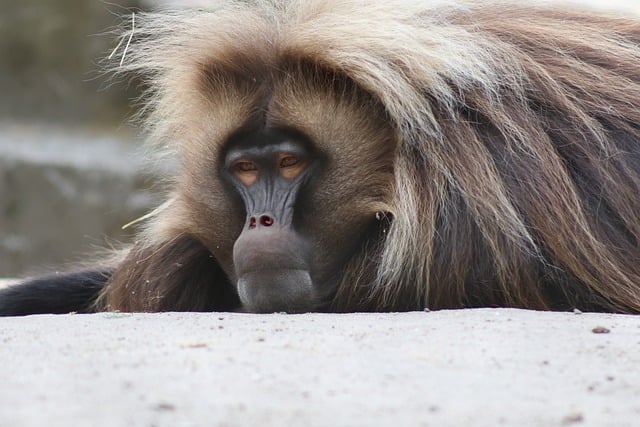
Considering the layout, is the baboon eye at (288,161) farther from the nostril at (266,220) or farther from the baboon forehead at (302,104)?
the nostril at (266,220)

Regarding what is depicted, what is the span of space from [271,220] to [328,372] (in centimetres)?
159

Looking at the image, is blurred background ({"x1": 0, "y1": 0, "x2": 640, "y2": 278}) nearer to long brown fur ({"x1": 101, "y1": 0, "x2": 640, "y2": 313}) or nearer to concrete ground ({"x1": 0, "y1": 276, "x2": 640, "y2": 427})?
long brown fur ({"x1": 101, "y1": 0, "x2": 640, "y2": 313})

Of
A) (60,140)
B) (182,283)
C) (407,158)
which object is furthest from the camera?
Answer: (60,140)

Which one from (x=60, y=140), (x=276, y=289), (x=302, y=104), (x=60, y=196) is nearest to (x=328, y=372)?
(x=276, y=289)

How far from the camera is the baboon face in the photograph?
4273 millimetres

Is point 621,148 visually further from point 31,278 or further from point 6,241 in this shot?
point 6,241

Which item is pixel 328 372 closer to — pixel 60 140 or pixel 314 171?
pixel 314 171

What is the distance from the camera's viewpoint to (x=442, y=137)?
419 cm

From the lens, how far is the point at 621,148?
4.25 metres

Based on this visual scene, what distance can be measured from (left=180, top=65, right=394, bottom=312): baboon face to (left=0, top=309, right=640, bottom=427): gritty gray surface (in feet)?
2.35

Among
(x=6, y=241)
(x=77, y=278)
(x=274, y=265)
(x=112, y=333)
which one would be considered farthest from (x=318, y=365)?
(x=6, y=241)

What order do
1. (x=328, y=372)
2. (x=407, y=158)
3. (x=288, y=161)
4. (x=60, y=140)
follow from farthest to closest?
1. (x=60, y=140)
2. (x=288, y=161)
3. (x=407, y=158)
4. (x=328, y=372)

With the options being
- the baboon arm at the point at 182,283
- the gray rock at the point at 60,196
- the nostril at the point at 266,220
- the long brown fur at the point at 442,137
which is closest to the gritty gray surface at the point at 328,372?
the long brown fur at the point at 442,137

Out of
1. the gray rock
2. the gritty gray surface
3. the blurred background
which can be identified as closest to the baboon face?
the gritty gray surface
